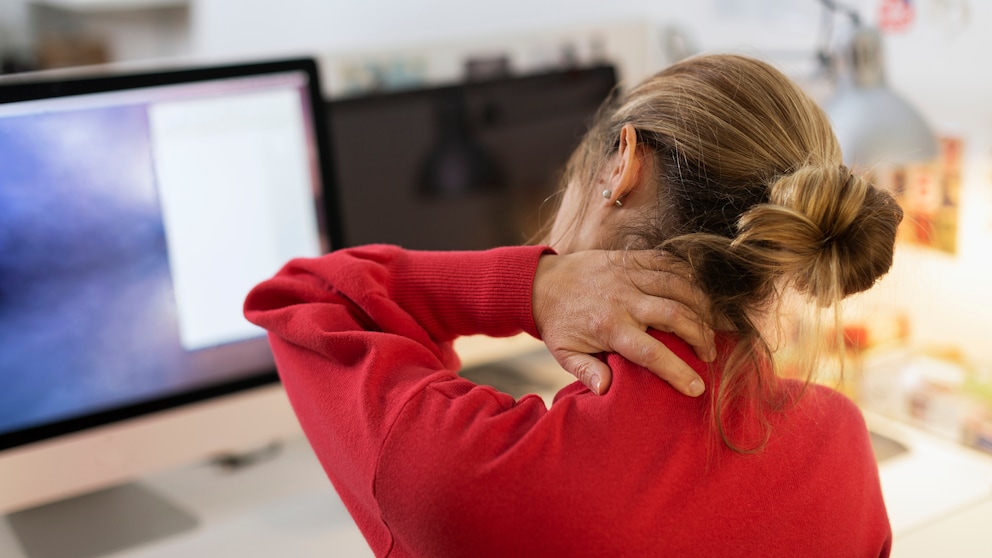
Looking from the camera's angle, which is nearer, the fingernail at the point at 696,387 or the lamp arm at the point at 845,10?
the fingernail at the point at 696,387

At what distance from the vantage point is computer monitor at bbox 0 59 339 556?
2.51ft

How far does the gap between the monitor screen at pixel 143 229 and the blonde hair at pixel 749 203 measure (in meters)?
0.42

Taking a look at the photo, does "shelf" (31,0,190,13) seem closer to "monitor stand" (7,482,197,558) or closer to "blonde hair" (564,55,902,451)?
"monitor stand" (7,482,197,558)

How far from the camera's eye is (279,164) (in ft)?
2.92

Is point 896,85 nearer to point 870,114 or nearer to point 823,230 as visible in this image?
point 870,114

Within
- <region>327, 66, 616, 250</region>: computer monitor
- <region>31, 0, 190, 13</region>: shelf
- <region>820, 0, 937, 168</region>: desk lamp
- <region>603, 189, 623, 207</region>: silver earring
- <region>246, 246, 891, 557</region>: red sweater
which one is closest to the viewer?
<region>246, 246, 891, 557</region>: red sweater

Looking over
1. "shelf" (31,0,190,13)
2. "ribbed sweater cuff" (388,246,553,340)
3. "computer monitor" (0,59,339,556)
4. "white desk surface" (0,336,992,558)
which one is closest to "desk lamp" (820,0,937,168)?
"white desk surface" (0,336,992,558)

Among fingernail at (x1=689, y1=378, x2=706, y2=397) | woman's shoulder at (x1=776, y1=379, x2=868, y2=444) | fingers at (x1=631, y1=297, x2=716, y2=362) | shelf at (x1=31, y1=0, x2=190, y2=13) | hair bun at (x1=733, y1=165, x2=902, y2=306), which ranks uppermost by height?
shelf at (x1=31, y1=0, x2=190, y2=13)

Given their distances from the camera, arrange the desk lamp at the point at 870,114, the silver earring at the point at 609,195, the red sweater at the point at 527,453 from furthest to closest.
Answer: the desk lamp at the point at 870,114
the silver earring at the point at 609,195
the red sweater at the point at 527,453

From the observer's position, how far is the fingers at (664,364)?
1.67 feet

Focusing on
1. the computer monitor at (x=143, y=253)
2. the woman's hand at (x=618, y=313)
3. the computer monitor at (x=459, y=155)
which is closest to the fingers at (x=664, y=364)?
the woman's hand at (x=618, y=313)

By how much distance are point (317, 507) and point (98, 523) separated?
229 millimetres

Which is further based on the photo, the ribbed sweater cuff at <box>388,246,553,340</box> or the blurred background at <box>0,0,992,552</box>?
the blurred background at <box>0,0,992,552</box>

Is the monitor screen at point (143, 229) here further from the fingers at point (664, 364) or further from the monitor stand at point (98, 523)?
the fingers at point (664, 364)
